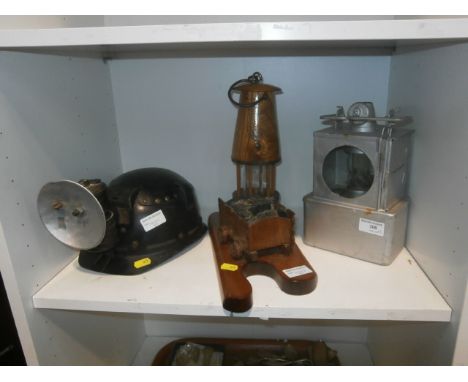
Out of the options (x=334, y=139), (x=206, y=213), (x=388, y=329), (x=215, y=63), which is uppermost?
(x=215, y=63)

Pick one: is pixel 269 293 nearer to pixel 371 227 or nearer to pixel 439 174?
pixel 371 227

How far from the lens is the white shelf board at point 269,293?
64cm

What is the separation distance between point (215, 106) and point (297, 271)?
20.4 inches

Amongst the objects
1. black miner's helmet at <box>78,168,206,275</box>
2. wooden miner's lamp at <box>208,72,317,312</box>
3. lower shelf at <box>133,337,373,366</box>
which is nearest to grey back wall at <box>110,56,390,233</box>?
wooden miner's lamp at <box>208,72,317,312</box>

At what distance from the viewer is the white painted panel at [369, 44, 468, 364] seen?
58cm

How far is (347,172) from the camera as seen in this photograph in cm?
82

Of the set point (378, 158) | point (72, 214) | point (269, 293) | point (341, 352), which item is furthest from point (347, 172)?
point (341, 352)

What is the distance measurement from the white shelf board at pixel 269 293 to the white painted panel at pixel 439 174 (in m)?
0.05

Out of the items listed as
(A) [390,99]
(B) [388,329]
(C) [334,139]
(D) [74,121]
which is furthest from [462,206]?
(D) [74,121]

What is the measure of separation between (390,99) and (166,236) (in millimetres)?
673

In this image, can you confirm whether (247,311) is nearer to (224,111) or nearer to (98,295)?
(98,295)

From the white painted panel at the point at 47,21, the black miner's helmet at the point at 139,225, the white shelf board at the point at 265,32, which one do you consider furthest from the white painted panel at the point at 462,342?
the white painted panel at the point at 47,21

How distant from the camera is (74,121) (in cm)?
81

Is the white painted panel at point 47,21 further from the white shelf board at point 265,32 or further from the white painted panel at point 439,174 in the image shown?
the white painted panel at point 439,174
